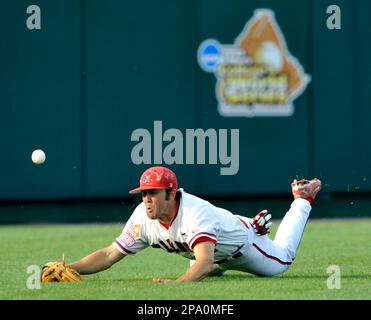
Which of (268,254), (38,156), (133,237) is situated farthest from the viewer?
(38,156)

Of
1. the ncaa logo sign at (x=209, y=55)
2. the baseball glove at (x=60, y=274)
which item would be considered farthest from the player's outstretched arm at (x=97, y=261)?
the ncaa logo sign at (x=209, y=55)

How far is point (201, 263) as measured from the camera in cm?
816

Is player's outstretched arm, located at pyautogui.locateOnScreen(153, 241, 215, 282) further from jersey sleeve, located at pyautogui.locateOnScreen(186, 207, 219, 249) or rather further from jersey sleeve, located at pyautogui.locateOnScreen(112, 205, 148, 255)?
jersey sleeve, located at pyautogui.locateOnScreen(112, 205, 148, 255)

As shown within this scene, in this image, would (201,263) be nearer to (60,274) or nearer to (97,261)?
(97,261)

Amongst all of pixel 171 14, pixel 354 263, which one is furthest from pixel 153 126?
pixel 354 263

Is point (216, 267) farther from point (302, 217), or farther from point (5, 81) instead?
point (5, 81)

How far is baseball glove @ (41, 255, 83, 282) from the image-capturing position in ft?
28.0

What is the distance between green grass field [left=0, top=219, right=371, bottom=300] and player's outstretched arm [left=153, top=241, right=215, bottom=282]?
3.7 inches

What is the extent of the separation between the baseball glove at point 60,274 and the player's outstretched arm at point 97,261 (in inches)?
5.3

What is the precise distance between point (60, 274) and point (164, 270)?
1631 millimetres

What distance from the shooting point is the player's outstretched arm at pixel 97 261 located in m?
8.77

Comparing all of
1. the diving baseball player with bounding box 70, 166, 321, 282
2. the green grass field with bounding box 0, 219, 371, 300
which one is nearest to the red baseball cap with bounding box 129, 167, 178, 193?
the diving baseball player with bounding box 70, 166, 321, 282

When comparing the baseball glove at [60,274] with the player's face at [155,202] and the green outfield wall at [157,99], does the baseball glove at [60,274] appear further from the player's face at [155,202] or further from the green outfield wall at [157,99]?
the green outfield wall at [157,99]

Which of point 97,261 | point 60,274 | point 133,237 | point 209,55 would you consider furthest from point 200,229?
point 209,55
